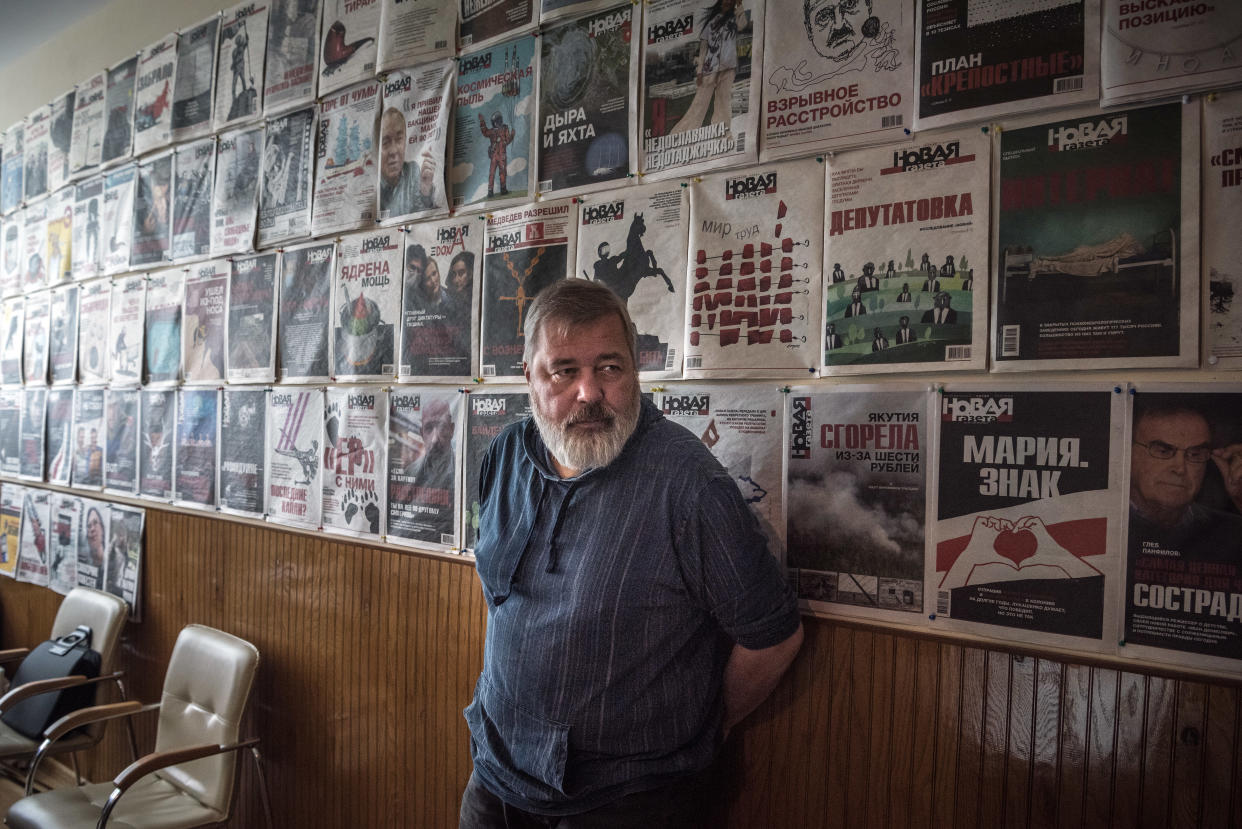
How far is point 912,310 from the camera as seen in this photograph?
5.00 ft

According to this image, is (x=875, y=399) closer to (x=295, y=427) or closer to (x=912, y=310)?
(x=912, y=310)

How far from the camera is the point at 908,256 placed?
1533mm

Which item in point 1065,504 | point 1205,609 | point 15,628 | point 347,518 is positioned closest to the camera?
point 1205,609

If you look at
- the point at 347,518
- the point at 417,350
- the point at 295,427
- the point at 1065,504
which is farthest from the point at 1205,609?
the point at 295,427

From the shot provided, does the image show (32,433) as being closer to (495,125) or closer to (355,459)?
(355,459)

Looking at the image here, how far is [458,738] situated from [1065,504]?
1817 millimetres

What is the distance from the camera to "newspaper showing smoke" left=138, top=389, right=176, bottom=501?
326 centimetres

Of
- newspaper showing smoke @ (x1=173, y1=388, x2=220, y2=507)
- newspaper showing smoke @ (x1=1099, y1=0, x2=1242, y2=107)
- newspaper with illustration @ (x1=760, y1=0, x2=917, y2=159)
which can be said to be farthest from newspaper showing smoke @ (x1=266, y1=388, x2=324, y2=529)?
newspaper showing smoke @ (x1=1099, y1=0, x2=1242, y2=107)

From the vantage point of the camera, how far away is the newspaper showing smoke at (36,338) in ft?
13.3

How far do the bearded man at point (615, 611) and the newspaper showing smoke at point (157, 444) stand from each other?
238cm

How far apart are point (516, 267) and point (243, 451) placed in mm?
1576

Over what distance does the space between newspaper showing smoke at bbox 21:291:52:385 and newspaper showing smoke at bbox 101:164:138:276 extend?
76 cm

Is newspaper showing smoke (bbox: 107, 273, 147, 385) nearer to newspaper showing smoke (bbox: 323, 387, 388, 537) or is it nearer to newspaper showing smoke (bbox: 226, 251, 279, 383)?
newspaper showing smoke (bbox: 226, 251, 279, 383)

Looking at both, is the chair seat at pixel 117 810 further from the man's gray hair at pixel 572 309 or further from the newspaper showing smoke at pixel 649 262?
the newspaper showing smoke at pixel 649 262
